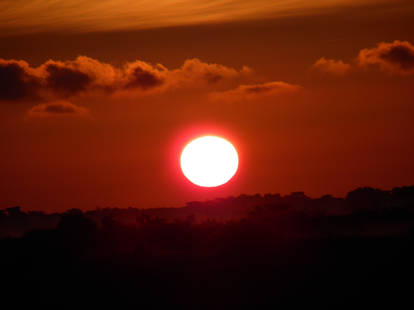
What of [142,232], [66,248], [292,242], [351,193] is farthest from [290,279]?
[351,193]

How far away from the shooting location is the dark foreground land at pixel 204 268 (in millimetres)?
35969

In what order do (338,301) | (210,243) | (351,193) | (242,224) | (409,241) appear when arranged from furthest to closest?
(351,193) < (242,224) < (210,243) < (409,241) < (338,301)

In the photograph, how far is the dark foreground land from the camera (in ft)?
118

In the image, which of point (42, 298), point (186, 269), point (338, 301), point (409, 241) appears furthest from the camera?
point (409, 241)

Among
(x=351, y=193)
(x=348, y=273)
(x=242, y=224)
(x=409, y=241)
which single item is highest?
(x=351, y=193)

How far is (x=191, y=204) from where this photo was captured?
142 meters

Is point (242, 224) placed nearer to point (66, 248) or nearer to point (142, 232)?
point (142, 232)

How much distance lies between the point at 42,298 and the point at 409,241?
1769cm

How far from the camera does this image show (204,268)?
4038 centimetres

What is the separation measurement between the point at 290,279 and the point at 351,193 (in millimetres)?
97567

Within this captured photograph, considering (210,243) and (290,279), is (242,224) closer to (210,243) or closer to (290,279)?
(210,243)

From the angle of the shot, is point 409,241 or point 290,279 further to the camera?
point 409,241

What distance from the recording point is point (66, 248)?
4878 cm

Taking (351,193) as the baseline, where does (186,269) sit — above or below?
below
